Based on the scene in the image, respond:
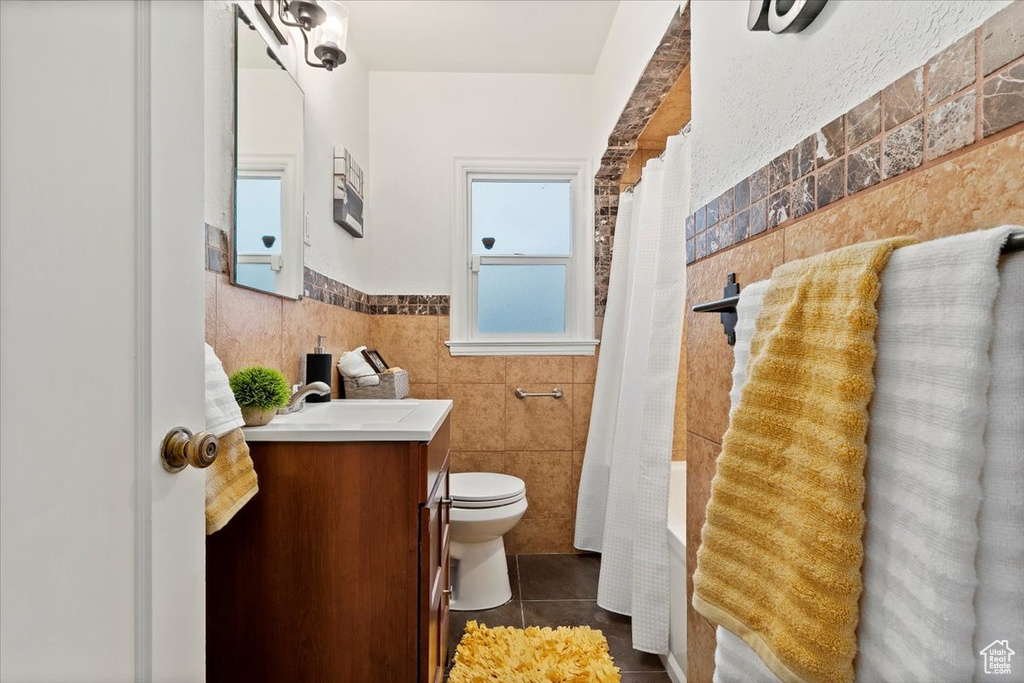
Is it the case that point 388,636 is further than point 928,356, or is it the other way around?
point 388,636

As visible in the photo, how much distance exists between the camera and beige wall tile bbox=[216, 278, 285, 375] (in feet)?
3.94

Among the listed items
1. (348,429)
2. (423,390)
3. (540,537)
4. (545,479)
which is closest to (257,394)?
(348,429)

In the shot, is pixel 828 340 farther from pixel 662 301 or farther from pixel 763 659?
pixel 662 301

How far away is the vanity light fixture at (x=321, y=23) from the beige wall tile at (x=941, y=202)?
5.05ft

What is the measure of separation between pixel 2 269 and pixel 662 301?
1.65 metres

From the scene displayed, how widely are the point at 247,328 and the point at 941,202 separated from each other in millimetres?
1442

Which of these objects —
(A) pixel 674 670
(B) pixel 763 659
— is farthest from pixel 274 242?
(A) pixel 674 670

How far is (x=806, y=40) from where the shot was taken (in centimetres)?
86

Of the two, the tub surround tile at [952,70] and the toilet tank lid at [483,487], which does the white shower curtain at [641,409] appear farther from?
the tub surround tile at [952,70]

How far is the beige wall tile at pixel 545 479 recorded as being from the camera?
8.41ft

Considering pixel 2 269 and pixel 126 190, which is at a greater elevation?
pixel 126 190

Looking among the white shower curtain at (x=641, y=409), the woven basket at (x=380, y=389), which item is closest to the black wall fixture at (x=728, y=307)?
the white shower curtain at (x=641, y=409)

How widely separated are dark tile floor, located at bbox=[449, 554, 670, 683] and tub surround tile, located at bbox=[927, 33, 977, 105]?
68.1 inches

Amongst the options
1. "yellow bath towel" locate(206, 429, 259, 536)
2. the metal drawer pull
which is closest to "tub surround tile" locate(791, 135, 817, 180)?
"yellow bath towel" locate(206, 429, 259, 536)
